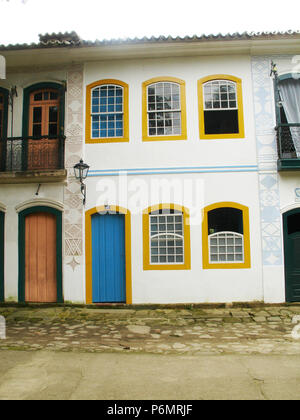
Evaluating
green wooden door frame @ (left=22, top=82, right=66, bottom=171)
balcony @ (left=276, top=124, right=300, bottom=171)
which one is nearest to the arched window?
balcony @ (left=276, top=124, right=300, bottom=171)

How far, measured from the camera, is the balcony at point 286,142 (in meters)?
7.97

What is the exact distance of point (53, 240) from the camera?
27.9 ft

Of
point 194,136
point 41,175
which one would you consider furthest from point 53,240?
point 194,136

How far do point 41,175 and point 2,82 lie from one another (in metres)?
3.16

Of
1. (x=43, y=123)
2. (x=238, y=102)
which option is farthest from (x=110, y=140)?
(x=238, y=102)

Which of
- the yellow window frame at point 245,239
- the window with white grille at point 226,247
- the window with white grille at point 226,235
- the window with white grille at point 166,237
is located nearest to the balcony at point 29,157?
the window with white grille at point 166,237

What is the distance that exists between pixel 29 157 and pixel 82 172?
1.65m

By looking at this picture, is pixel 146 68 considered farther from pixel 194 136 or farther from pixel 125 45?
pixel 194 136

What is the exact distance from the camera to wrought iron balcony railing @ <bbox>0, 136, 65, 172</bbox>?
8.49 m

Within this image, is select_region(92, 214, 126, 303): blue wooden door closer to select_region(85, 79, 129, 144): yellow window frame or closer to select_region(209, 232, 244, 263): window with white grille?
select_region(85, 79, 129, 144): yellow window frame

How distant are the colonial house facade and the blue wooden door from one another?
0.03 meters

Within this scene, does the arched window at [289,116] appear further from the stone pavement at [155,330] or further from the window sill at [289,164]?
the stone pavement at [155,330]
